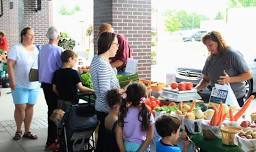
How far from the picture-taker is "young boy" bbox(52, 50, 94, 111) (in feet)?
18.6

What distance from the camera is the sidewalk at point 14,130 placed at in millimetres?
6348

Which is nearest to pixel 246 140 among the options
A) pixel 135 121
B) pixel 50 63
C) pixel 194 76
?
pixel 135 121

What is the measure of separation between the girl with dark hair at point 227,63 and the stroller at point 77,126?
5.43 feet

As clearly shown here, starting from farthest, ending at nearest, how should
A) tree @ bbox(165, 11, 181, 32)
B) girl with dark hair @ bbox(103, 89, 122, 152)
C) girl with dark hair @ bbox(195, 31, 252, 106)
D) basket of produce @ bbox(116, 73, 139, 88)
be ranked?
1. tree @ bbox(165, 11, 181, 32)
2. basket of produce @ bbox(116, 73, 139, 88)
3. girl with dark hair @ bbox(195, 31, 252, 106)
4. girl with dark hair @ bbox(103, 89, 122, 152)

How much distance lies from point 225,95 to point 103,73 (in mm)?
1332

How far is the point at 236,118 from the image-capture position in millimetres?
3705

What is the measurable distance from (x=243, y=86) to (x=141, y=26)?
136 inches

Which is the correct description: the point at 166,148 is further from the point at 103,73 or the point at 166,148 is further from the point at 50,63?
the point at 50,63

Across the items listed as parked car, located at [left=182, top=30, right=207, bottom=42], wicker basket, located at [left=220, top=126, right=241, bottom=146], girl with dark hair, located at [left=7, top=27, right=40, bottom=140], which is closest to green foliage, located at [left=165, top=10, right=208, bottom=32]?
parked car, located at [left=182, top=30, right=207, bottom=42]

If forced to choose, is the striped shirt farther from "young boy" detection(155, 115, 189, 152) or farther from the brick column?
the brick column

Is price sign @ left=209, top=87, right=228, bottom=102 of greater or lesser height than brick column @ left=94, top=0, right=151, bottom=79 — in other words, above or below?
below

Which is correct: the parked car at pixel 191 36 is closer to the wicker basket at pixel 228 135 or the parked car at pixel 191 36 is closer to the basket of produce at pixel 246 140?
the wicker basket at pixel 228 135

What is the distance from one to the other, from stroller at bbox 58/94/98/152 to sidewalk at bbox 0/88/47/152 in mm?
1258

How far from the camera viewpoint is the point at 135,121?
152 inches
